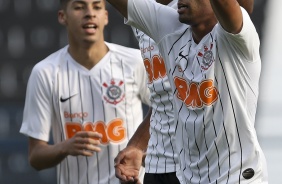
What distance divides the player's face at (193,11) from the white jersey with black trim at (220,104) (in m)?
0.08

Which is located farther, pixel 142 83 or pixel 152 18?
pixel 142 83

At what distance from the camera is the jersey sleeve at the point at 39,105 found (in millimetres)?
6383

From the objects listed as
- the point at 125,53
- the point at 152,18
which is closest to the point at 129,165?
the point at 152,18

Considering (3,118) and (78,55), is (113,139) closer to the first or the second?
(78,55)

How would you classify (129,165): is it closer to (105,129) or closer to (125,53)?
(105,129)

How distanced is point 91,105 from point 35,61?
202 cm

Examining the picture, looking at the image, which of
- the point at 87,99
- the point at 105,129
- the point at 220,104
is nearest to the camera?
the point at 220,104

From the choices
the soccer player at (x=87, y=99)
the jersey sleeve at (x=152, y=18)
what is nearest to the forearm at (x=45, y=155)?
the soccer player at (x=87, y=99)

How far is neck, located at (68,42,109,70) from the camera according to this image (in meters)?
6.46

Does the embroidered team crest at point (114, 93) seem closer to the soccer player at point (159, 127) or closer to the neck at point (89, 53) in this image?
the neck at point (89, 53)

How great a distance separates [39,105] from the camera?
637 cm

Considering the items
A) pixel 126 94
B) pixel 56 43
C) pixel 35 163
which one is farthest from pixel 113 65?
pixel 56 43

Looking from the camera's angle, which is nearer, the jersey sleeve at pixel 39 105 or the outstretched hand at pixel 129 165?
the outstretched hand at pixel 129 165

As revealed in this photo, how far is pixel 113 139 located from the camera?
247 inches
